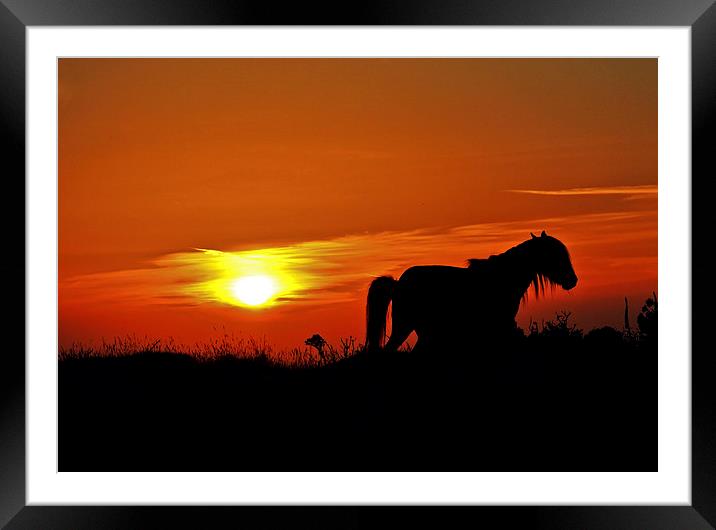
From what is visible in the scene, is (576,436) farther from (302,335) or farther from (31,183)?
(31,183)

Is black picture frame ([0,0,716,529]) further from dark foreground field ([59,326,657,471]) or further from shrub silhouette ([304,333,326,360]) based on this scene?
shrub silhouette ([304,333,326,360])

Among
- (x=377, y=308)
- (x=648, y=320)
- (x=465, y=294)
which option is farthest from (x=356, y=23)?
(x=648, y=320)

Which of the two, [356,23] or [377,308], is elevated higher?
[356,23]

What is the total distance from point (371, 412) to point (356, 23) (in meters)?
1.69

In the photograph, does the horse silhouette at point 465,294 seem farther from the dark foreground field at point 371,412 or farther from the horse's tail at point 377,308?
the dark foreground field at point 371,412

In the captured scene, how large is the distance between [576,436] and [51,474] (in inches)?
80.3

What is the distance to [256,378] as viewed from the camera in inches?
130

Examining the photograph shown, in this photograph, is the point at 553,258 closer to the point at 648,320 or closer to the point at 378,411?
the point at 648,320

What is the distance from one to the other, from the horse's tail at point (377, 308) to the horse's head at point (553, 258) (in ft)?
2.02

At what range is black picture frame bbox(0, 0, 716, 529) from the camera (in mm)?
2164

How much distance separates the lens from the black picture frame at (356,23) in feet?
7.10

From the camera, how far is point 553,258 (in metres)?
3.29

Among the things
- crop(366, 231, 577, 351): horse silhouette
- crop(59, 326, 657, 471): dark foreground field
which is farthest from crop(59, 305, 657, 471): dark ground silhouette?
crop(366, 231, 577, 351): horse silhouette

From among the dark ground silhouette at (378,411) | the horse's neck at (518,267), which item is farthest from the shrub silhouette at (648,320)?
the horse's neck at (518,267)
